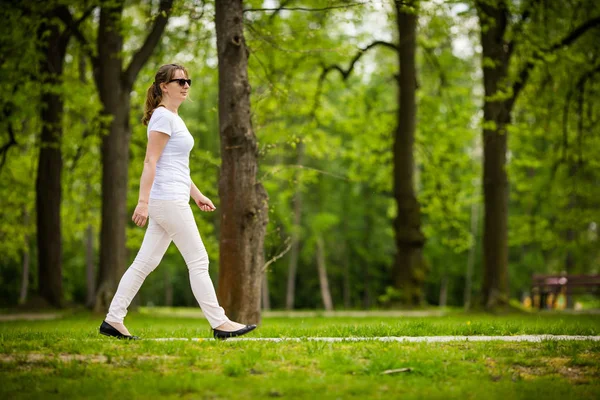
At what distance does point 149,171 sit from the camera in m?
7.04

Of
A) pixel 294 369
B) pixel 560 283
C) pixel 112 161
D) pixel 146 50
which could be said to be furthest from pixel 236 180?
pixel 560 283

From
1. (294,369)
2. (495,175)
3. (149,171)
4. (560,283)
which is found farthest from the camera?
(560,283)

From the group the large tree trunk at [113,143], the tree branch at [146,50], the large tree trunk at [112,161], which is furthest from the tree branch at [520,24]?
the large tree trunk at [112,161]

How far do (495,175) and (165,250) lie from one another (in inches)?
560

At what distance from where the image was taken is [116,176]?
19188 mm

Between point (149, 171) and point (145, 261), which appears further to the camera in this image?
point (145, 261)

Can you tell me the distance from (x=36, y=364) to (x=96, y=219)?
2320 centimetres

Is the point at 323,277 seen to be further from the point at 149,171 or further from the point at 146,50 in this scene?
the point at 149,171

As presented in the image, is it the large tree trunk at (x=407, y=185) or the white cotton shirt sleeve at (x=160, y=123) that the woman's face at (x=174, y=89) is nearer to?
the white cotton shirt sleeve at (x=160, y=123)

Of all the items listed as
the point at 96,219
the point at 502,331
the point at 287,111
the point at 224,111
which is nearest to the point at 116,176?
the point at 287,111

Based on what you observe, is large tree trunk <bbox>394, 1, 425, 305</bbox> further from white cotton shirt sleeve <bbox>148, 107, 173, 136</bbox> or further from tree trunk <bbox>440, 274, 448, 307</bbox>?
tree trunk <bbox>440, 274, 448, 307</bbox>

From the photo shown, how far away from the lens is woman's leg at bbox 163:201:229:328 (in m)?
7.14

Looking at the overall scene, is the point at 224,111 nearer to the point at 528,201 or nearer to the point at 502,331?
the point at 502,331

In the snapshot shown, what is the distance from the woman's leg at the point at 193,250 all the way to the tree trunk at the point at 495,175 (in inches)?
511
